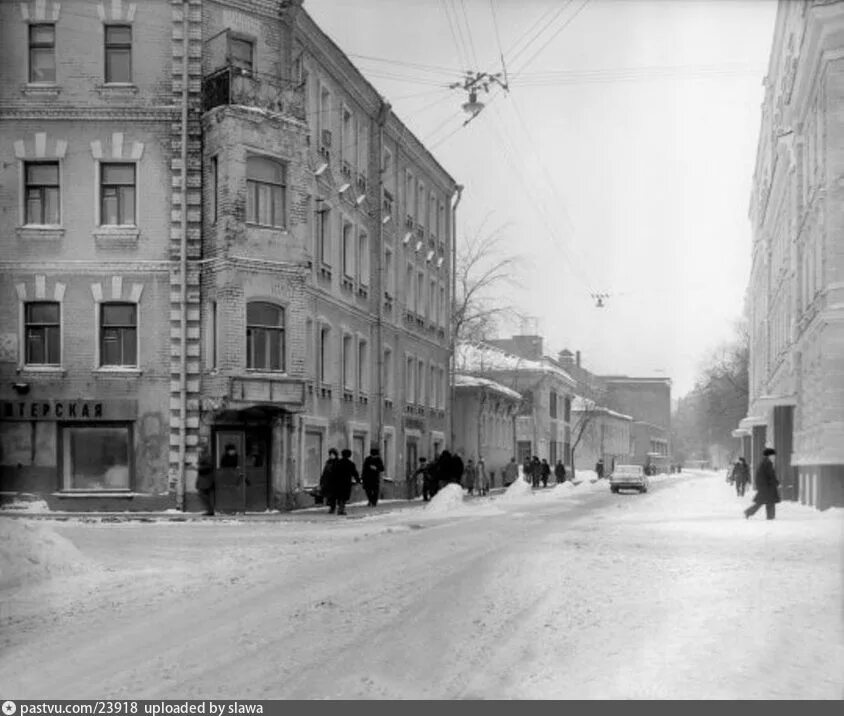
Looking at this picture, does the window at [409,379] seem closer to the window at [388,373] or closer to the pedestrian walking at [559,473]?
the window at [388,373]

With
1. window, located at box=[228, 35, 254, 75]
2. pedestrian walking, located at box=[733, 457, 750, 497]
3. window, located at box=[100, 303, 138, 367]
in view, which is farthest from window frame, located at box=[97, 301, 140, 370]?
pedestrian walking, located at box=[733, 457, 750, 497]

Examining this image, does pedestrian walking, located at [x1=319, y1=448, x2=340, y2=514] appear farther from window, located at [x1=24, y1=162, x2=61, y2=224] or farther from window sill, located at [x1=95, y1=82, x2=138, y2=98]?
window sill, located at [x1=95, y1=82, x2=138, y2=98]

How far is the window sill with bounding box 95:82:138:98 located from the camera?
44.1ft

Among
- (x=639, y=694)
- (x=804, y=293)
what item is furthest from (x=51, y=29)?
(x=804, y=293)

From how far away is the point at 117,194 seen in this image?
13289mm

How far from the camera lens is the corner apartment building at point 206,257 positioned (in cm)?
1154

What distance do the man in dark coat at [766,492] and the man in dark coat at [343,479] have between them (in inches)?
Answer: 208

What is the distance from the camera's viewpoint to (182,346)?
1717 cm

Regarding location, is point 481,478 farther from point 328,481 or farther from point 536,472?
point 328,481

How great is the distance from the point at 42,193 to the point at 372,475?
620 cm

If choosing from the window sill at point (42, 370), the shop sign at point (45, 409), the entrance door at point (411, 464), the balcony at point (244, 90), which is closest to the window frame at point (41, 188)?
the window sill at point (42, 370)

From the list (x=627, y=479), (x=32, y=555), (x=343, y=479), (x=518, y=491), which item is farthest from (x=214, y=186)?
(x=627, y=479)

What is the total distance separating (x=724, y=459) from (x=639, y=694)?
228 ft
